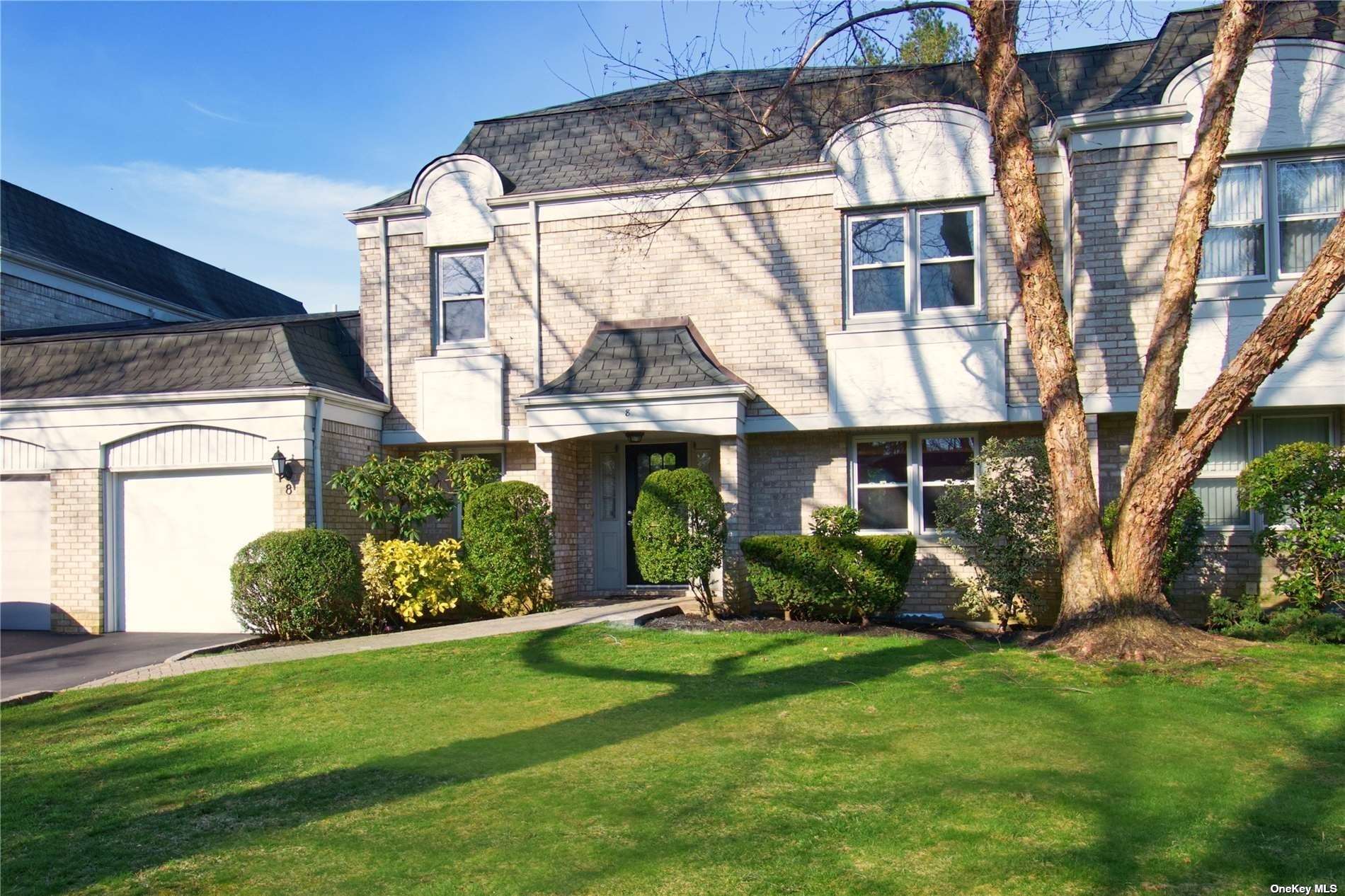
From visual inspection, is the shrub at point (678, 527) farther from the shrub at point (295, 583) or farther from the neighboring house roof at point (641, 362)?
the shrub at point (295, 583)

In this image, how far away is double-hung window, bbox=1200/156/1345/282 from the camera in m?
12.7

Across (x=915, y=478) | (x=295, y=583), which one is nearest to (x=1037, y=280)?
(x=915, y=478)

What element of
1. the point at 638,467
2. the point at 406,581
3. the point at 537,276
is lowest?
the point at 406,581

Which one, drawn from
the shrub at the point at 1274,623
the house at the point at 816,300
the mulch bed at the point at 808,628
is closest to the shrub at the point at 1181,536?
the shrub at the point at 1274,623

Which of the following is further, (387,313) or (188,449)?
(387,313)

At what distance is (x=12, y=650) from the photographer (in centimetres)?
1262

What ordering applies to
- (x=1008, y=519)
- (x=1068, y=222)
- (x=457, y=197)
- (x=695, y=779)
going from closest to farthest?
(x=695, y=779), (x=1008, y=519), (x=1068, y=222), (x=457, y=197)

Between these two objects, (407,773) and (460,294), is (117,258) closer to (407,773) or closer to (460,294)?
(460,294)

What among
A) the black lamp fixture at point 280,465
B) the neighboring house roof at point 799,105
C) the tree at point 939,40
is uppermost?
the tree at point 939,40

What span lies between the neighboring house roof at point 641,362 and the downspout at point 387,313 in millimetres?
2713

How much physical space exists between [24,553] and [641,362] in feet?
31.2

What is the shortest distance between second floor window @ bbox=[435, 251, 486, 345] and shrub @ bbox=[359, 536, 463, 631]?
12.6ft

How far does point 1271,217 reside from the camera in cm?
1272

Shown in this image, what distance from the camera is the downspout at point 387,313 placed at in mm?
15594
